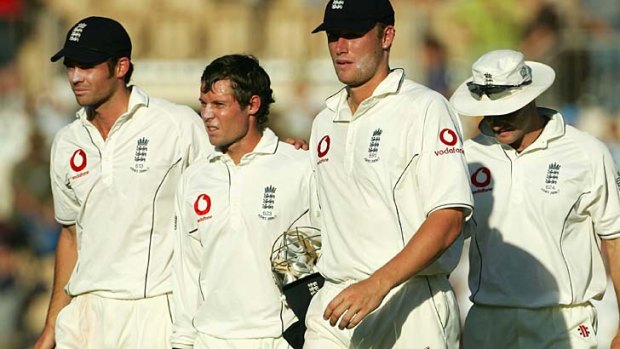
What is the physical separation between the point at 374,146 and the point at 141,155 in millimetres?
1848

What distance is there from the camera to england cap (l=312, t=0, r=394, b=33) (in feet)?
22.1

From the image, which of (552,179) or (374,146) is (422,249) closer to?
(374,146)

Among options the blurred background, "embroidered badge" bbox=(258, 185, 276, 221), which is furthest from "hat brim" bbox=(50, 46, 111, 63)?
the blurred background

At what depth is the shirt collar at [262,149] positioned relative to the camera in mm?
7852

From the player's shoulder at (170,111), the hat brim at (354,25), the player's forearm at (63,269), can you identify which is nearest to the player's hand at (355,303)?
the hat brim at (354,25)

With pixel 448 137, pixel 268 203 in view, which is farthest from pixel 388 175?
pixel 268 203

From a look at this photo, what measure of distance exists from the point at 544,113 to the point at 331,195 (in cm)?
171

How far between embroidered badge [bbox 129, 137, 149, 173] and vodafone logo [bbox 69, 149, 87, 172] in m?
0.32

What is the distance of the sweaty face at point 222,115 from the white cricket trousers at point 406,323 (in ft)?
4.03

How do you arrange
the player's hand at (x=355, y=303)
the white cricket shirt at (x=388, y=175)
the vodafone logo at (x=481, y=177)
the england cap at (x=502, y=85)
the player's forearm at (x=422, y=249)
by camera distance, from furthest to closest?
the vodafone logo at (x=481, y=177) → the england cap at (x=502, y=85) → the white cricket shirt at (x=388, y=175) → the player's forearm at (x=422, y=249) → the player's hand at (x=355, y=303)

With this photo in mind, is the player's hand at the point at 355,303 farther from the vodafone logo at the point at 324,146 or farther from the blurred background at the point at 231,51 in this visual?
the blurred background at the point at 231,51

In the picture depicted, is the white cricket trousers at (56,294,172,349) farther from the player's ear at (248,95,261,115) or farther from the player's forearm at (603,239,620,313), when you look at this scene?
the player's forearm at (603,239,620,313)

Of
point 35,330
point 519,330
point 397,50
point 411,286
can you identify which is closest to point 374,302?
point 411,286

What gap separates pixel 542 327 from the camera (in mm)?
7992
